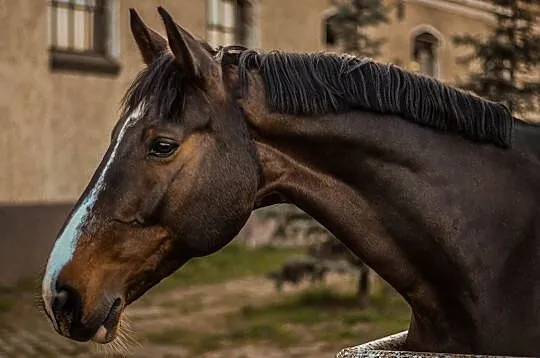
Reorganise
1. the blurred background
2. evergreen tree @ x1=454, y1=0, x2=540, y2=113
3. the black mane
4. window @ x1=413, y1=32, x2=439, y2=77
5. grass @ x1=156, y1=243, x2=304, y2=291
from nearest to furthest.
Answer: the black mane < the blurred background < evergreen tree @ x1=454, y1=0, x2=540, y2=113 < grass @ x1=156, y1=243, x2=304, y2=291 < window @ x1=413, y1=32, x2=439, y2=77

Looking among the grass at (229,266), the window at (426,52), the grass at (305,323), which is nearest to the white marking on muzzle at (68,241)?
the grass at (305,323)

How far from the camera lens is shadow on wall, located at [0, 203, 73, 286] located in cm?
1048

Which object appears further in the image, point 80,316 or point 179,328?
point 179,328

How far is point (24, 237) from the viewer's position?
10672mm

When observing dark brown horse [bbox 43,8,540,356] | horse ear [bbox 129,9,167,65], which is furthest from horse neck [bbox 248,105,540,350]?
horse ear [bbox 129,9,167,65]

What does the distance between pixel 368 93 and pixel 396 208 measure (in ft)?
0.99

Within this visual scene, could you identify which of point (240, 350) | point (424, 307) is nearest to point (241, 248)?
point (240, 350)

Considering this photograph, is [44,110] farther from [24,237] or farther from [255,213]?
[255,213]

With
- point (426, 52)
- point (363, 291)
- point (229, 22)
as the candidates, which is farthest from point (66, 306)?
point (426, 52)

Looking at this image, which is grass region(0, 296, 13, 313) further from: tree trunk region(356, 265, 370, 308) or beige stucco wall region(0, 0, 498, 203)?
tree trunk region(356, 265, 370, 308)

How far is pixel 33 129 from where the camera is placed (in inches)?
439

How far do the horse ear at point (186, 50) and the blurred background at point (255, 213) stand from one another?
456 centimetres

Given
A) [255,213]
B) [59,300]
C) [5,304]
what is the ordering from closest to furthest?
[59,300]
[5,304]
[255,213]

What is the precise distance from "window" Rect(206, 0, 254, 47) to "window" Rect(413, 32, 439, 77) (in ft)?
15.8
